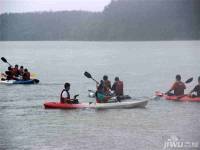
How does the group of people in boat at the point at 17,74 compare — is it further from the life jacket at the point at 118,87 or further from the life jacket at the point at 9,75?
the life jacket at the point at 118,87

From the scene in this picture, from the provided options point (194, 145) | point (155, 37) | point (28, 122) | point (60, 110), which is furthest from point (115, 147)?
point (155, 37)

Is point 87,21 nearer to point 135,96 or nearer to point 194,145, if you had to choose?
point 135,96

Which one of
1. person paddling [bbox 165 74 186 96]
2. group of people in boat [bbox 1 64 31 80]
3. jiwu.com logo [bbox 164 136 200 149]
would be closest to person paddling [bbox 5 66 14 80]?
group of people in boat [bbox 1 64 31 80]

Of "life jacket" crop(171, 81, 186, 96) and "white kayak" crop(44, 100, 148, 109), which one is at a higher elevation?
"life jacket" crop(171, 81, 186, 96)

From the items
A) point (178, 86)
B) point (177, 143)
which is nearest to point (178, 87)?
point (178, 86)

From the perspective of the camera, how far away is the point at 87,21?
5162 inches

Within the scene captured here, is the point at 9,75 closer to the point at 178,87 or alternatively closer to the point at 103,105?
the point at 103,105

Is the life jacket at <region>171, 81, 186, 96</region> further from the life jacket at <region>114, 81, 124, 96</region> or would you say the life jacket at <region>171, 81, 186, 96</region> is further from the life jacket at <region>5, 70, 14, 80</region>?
the life jacket at <region>5, 70, 14, 80</region>

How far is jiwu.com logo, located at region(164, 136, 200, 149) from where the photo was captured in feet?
62.1

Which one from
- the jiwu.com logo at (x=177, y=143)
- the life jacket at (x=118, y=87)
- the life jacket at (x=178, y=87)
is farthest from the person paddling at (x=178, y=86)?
the jiwu.com logo at (x=177, y=143)

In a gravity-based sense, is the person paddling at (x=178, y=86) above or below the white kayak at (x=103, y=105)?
above

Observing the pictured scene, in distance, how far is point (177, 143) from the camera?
19844 mm

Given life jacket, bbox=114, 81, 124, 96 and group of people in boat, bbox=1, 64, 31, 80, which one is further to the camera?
group of people in boat, bbox=1, 64, 31, 80

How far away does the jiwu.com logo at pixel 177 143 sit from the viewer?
62.1ft
